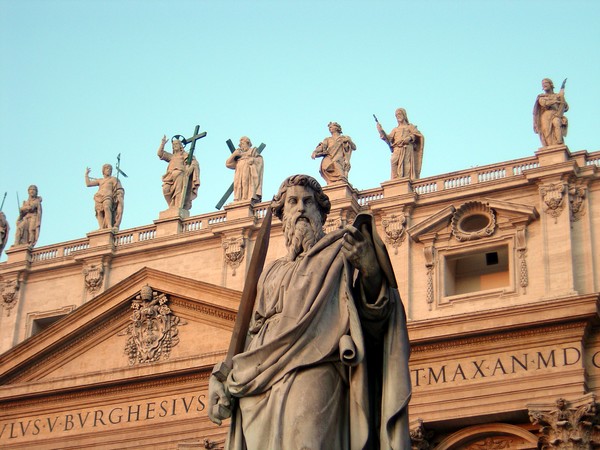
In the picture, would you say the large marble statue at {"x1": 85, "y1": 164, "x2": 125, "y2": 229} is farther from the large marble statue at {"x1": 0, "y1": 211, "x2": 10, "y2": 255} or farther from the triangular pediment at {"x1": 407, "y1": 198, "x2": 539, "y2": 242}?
the triangular pediment at {"x1": 407, "y1": 198, "x2": 539, "y2": 242}

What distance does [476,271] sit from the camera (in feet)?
99.9

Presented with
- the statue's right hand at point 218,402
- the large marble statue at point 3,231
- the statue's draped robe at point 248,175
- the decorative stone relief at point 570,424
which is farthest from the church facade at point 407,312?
the statue's right hand at point 218,402

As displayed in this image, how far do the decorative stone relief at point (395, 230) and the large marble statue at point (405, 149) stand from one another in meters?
1.18

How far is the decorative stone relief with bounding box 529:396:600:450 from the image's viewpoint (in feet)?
87.7

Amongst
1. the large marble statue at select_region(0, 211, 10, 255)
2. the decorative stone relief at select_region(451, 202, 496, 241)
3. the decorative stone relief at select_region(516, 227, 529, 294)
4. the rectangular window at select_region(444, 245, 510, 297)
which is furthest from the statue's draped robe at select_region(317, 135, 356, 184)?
the large marble statue at select_region(0, 211, 10, 255)

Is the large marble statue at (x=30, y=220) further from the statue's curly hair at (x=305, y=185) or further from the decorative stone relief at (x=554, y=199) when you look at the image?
the statue's curly hair at (x=305, y=185)

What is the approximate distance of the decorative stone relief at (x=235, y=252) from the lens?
32.4 meters

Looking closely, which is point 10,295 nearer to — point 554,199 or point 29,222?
point 29,222

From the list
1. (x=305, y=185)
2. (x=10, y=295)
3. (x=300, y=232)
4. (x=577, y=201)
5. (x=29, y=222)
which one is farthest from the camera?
(x=29, y=222)

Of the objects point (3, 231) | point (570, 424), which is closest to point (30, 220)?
point (3, 231)

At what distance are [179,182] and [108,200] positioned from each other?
206 cm

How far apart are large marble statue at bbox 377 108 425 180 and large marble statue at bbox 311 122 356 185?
87 centimetres

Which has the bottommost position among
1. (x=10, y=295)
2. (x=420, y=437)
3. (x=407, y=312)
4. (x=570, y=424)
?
(x=570, y=424)

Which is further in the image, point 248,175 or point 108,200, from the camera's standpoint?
point 108,200
